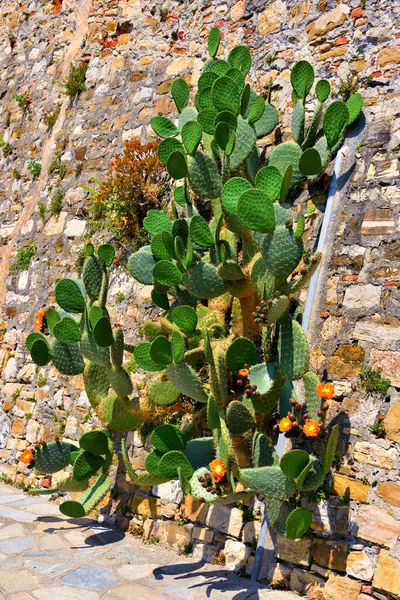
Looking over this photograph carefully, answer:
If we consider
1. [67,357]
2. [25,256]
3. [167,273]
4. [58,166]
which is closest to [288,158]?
[167,273]

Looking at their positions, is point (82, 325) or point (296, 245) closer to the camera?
point (296, 245)

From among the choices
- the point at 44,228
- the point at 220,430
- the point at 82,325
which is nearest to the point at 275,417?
the point at 220,430

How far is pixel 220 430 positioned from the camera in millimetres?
3047

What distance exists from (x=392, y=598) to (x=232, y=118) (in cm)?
252

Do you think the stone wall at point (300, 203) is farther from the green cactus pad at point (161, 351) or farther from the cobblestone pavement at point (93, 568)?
the green cactus pad at point (161, 351)

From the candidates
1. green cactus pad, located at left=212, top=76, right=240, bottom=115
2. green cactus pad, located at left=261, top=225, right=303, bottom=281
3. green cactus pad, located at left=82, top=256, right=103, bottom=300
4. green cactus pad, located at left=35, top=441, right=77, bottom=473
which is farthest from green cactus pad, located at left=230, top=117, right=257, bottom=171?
green cactus pad, located at left=35, top=441, right=77, bottom=473

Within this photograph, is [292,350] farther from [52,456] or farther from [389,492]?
[52,456]

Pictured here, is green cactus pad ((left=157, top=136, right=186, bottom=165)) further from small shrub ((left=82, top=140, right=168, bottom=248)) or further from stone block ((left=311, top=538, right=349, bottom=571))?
stone block ((left=311, top=538, right=349, bottom=571))

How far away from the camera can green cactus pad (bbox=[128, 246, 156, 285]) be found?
12.9 ft

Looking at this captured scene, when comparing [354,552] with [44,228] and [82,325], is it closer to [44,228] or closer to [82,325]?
[82,325]

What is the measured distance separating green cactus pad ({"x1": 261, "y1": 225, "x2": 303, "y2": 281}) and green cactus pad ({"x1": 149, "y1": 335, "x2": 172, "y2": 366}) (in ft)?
2.19

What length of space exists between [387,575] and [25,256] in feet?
13.9

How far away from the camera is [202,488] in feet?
9.93

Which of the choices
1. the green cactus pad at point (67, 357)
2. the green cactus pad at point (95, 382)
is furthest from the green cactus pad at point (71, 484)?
the green cactus pad at point (67, 357)
